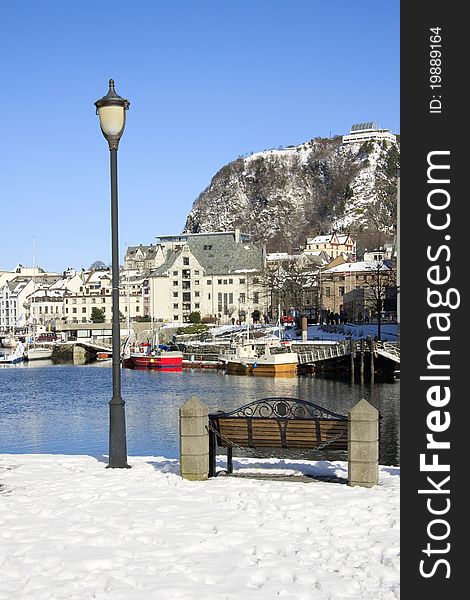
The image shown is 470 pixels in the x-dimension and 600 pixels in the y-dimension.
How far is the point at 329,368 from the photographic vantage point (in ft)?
256

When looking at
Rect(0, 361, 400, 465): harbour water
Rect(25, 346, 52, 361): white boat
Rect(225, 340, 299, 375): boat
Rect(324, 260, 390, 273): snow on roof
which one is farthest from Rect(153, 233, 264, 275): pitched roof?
Rect(225, 340, 299, 375): boat

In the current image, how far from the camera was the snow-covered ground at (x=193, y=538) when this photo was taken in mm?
9203

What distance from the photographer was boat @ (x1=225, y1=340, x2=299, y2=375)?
7844 centimetres

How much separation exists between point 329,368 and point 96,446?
50.0m

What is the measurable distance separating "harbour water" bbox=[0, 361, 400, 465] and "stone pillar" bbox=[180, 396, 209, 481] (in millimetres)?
11156

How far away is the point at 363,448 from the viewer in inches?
539

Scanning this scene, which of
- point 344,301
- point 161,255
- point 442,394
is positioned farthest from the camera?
point 161,255

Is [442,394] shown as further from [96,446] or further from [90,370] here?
[90,370]

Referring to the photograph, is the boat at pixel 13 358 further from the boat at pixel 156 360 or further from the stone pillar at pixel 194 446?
the stone pillar at pixel 194 446

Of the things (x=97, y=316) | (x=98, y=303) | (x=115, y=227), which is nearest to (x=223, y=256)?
(x=97, y=316)

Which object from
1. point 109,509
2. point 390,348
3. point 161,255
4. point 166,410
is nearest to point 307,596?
point 109,509

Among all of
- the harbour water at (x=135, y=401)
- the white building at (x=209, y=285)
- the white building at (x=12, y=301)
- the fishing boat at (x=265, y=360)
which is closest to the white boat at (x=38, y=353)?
the harbour water at (x=135, y=401)

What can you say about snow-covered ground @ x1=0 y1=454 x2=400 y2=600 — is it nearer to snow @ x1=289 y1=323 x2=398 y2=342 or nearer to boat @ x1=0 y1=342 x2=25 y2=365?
snow @ x1=289 y1=323 x2=398 y2=342

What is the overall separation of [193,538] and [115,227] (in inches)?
288
